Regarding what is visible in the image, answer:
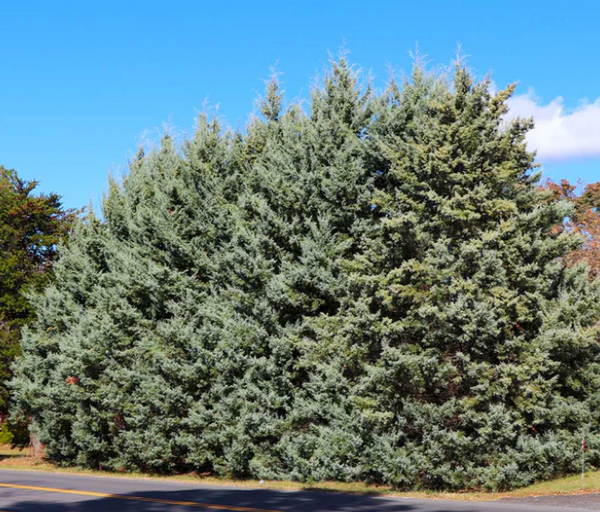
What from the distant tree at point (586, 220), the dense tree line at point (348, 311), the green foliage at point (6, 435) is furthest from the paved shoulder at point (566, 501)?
the green foliage at point (6, 435)

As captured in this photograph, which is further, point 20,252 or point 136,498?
point 20,252

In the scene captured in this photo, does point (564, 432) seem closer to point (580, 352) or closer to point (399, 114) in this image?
point (580, 352)

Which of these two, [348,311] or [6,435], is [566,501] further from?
[6,435]

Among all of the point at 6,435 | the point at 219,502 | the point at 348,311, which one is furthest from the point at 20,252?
the point at 219,502

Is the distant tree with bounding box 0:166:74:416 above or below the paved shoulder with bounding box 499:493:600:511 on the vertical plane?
above

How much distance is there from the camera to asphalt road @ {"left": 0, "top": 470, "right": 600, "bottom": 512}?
1272 cm

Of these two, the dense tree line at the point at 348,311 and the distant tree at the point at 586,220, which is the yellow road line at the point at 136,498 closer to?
the dense tree line at the point at 348,311

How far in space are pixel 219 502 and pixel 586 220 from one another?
3275 centimetres

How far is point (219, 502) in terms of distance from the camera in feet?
44.9

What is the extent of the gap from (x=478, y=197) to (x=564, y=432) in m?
6.42

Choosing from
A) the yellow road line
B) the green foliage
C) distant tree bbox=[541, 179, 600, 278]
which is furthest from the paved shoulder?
the green foliage

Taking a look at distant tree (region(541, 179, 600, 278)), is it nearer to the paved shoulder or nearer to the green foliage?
the paved shoulder

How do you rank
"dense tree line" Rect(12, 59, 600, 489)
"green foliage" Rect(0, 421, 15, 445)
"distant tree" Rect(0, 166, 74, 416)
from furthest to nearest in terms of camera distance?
"green foliage" Rect(0, 421, 15, 445), "distant tree" Rect(0, 166, 74, 416), "dense tree line" Rect(12, 59, 600, 489)

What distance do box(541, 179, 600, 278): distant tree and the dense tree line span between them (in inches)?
602
